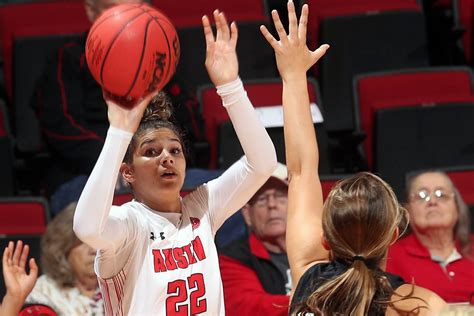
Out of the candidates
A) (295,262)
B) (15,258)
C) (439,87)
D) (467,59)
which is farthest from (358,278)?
(467,59)

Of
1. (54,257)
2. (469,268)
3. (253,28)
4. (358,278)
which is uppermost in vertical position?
(253,28)

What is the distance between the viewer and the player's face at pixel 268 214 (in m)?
4.06

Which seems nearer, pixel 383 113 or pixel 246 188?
pixel 246 188

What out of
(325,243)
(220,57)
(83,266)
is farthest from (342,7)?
(325,243)

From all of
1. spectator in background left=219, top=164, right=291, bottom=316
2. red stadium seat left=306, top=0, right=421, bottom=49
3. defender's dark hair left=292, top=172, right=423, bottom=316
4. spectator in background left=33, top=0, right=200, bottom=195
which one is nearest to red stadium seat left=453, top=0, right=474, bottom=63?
red stadium seat left=306, top=0, right=421, bottom=49

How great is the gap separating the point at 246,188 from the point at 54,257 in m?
1.38

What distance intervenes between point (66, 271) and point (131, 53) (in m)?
1.64

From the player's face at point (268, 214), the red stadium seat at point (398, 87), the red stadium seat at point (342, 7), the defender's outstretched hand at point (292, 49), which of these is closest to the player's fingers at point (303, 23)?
the defender's outstretched hand at point (292, 49)

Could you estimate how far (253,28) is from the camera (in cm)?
541

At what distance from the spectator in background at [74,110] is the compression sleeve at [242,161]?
1856 millimetres

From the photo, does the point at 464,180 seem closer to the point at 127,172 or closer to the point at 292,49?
the point at 292,49

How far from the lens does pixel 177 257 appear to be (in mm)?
2701

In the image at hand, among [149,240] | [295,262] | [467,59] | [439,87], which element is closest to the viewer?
[295,262]

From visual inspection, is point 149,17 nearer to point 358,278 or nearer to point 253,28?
point 358,278
